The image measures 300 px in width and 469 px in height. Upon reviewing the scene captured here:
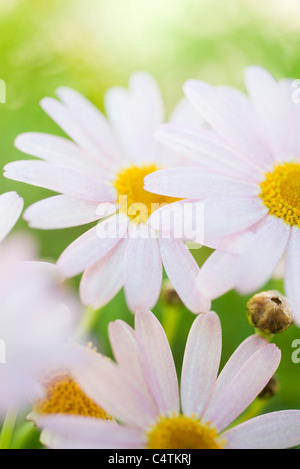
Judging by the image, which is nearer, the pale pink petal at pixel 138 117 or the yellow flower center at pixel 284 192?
the yellow flower center at pixel 284 192

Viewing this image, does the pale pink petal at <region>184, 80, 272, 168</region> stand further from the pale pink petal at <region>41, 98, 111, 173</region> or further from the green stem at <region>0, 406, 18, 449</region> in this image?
the green stem at <region>0, 406, 18, 449</region>

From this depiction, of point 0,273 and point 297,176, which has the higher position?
point 297,176

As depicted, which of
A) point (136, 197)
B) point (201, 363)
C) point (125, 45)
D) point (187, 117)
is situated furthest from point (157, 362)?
point (125, 45)

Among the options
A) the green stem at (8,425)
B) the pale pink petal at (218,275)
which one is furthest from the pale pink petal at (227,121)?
the green stem at (8,425)

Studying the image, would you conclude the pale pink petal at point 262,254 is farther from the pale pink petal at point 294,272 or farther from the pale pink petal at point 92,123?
the pale pink petal at point 92,123

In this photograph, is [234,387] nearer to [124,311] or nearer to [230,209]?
[230,209]

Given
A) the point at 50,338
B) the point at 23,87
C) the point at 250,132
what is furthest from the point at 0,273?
the point at 23,87

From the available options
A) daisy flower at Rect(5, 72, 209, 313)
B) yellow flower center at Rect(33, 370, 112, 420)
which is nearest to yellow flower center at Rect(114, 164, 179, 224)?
daisy flower at Rect(5, 72, 209, 313)

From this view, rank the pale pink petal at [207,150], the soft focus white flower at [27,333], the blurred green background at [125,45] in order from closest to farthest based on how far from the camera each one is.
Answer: the soft focus white flower at [27,333] < the pale pink petal at [207,150] < the blurred green background at [125,45]
